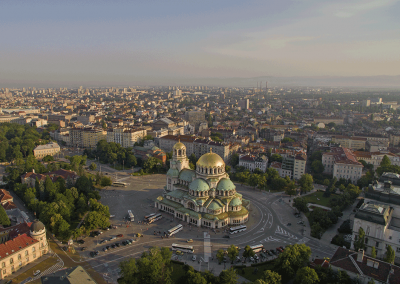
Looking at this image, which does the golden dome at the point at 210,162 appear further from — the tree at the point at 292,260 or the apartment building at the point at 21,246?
the apartment building at the point at 21,246

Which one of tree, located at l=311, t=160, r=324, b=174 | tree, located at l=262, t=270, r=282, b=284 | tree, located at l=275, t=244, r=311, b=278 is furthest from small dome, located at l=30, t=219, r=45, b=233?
tree, located at l=311, t=160, r=324, b=174

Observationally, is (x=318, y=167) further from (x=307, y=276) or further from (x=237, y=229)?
(x=307, y=276)

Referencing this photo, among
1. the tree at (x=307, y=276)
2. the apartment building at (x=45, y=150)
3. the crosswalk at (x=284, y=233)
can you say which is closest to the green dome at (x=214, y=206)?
the crosswalk at (x=284, y=233)

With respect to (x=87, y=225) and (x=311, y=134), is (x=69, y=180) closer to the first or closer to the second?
(x=87, y=225)

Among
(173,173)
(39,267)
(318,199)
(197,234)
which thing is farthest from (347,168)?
(39,267)

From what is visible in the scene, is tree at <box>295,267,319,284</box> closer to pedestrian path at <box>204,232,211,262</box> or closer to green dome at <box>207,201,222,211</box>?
pedestrian path at <box>204,232,211,262</box>

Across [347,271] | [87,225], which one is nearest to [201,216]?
[87,225]

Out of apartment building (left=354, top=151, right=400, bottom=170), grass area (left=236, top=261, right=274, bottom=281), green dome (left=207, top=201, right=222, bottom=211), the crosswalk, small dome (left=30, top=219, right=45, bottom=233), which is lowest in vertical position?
grass area (left=236, top=261, right=274, bottom=281)
